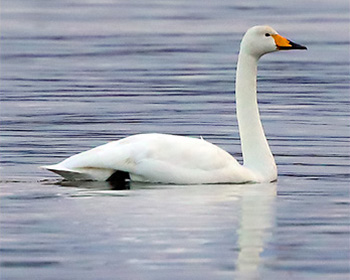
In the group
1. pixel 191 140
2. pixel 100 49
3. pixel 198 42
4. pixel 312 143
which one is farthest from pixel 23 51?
pixel 191 140

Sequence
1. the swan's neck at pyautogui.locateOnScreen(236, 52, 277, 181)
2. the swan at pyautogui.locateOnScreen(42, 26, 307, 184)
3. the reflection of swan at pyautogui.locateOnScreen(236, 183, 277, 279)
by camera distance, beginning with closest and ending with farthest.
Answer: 1. the reflection of swan at pyautogui.locateOnScreen(236, 183, 277, 279)
2. the swan at pyautogui.locateOnScreen(42, 26, 307, 184)
3. the swan's neck at pyautogui.locateOnScreen(236, 52, 277, 181)

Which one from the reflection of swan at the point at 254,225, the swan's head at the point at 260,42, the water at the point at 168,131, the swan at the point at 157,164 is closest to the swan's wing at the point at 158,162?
the swan at the point at 157,164

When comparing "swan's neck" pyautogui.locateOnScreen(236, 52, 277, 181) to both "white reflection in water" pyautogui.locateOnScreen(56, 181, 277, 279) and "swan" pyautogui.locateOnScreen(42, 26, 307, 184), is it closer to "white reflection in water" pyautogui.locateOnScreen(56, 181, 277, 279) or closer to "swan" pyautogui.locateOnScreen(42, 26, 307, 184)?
"swan" pyautogui.locateOnScreen(42, 26, 307, 184)

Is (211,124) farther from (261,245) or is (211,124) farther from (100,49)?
(100,49)

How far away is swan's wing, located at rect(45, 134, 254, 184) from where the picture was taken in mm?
13211

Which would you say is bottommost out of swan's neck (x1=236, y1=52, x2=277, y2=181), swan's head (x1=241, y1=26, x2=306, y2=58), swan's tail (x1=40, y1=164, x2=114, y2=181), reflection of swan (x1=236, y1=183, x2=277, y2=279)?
reflection of swan (x1=236, y1=183, x2=277, y2=279)

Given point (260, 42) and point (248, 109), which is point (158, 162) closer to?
point (248, 109)

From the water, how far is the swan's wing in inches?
5.0

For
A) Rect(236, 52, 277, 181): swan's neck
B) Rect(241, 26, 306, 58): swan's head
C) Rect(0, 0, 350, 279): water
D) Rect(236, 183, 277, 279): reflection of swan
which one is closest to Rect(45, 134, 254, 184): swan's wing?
Rect(0, 0, 350, 279): water

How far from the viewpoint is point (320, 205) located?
12258mm

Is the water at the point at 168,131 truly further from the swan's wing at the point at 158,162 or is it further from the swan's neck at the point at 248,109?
the swan's neck at the point at 248,109

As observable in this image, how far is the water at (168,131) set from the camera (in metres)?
10.2

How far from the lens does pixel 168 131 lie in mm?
16828

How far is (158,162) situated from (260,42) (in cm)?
165
